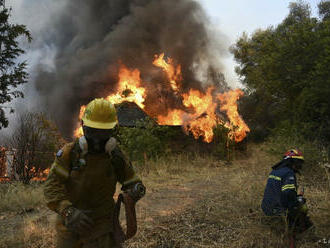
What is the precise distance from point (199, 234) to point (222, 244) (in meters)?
0.44

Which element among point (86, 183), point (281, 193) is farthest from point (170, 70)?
point (86, 183)

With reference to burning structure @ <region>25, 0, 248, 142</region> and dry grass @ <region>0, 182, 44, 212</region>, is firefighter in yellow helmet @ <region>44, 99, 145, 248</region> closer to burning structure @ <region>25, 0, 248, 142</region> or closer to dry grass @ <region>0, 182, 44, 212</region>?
dry grass @ <region>0, 182, 44, 212</region>

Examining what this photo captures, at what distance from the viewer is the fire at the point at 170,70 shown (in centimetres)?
1712

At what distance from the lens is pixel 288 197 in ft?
11.8

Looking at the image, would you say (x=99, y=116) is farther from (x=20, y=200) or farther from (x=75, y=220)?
(x=20, y=200)

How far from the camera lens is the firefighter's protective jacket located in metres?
2.31

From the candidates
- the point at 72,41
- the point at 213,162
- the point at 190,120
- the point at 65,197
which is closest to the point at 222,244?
the point at 65,197

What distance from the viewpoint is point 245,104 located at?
75.2 ft

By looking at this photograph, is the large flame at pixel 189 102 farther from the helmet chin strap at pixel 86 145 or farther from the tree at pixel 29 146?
the helmet chin strap at pixel 86 145

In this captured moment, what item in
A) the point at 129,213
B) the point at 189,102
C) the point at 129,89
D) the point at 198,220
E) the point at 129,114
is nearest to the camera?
the point at 129,213

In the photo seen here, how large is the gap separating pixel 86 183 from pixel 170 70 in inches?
620

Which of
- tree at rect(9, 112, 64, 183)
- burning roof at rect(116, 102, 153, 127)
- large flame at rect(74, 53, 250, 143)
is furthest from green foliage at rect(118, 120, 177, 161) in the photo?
tree at rect(9, 112, 64, 183)

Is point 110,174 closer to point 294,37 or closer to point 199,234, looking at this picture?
point 199,234

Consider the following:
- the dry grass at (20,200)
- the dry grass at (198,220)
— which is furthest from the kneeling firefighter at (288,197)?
the dry grass at (20,200)
